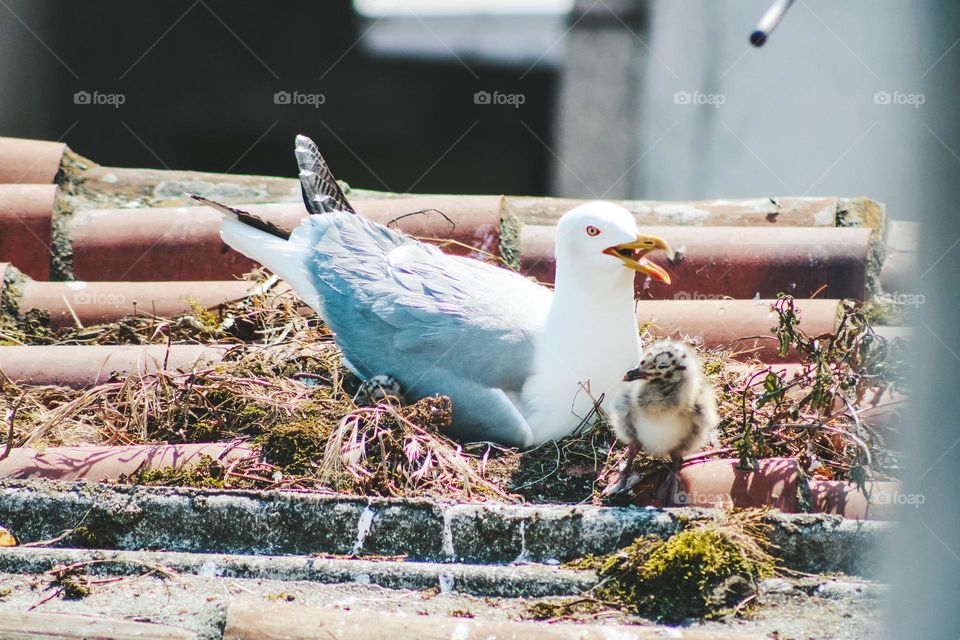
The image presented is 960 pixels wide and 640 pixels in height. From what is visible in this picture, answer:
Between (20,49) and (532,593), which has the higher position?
(20,49)

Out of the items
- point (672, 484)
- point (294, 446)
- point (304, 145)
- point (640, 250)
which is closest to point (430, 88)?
point (304, 145)

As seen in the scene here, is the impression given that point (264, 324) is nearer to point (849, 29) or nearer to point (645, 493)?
point (645, 493)

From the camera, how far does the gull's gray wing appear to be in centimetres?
312

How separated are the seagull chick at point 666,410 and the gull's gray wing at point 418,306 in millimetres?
456

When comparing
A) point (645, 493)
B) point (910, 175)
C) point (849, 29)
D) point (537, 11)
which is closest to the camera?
point (910, 175)

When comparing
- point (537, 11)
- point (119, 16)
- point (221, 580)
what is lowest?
point (221, 580)

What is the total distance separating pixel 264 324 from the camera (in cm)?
373

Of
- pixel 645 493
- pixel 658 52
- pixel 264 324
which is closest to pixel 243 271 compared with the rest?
pixel 264 324

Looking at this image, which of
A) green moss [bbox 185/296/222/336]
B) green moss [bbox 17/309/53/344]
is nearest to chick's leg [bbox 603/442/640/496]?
green moss [bbox 185/296/222/336]

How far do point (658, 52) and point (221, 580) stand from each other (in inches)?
234

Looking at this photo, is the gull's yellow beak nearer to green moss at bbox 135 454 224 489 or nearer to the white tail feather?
the white tail feather

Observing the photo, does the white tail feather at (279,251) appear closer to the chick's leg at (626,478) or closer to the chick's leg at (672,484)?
the chick's leg at (626,478)

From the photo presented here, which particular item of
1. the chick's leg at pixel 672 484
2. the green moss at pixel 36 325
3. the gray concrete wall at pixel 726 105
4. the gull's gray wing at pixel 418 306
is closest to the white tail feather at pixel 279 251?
the gull's gray wing at pixel 418 306

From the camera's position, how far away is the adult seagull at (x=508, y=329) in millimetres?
3066
